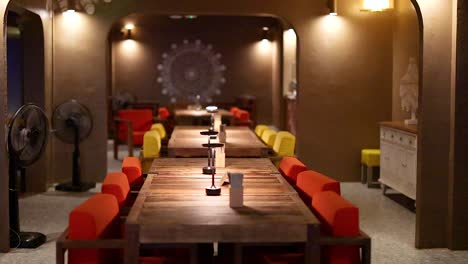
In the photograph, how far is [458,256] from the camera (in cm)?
548

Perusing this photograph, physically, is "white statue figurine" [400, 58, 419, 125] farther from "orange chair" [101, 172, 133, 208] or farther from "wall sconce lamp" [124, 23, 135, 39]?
"wall sconce lamp" [124, 23, 135, 39]

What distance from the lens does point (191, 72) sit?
54.5ft

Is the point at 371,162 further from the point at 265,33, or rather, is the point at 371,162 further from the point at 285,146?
the point at 265,33

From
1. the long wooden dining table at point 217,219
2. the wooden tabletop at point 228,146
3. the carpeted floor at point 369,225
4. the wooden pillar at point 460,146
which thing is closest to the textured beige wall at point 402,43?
the carpeted floor at point 369,225

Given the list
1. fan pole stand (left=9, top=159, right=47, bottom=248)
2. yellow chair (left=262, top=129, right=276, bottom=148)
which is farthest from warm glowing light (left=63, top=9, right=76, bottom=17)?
fan pole stand (left=9, top=159, right=47, bottom=248)

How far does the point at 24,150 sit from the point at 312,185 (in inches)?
104

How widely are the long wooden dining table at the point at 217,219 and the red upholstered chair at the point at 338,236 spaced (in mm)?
112

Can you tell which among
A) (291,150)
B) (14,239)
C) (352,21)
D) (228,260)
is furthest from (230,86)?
(228,260)

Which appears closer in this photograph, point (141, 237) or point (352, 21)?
point (141, 237)

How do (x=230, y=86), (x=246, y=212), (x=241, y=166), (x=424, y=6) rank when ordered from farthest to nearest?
(x=230, y=86) < (x=424, y=6) < (x=241, y=166) < (x=246, y=212)

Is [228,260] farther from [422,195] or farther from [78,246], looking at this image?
[422,195]

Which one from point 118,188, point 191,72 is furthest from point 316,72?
point 191,72

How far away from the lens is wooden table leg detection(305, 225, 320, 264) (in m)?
3.26

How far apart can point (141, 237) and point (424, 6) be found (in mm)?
3343
